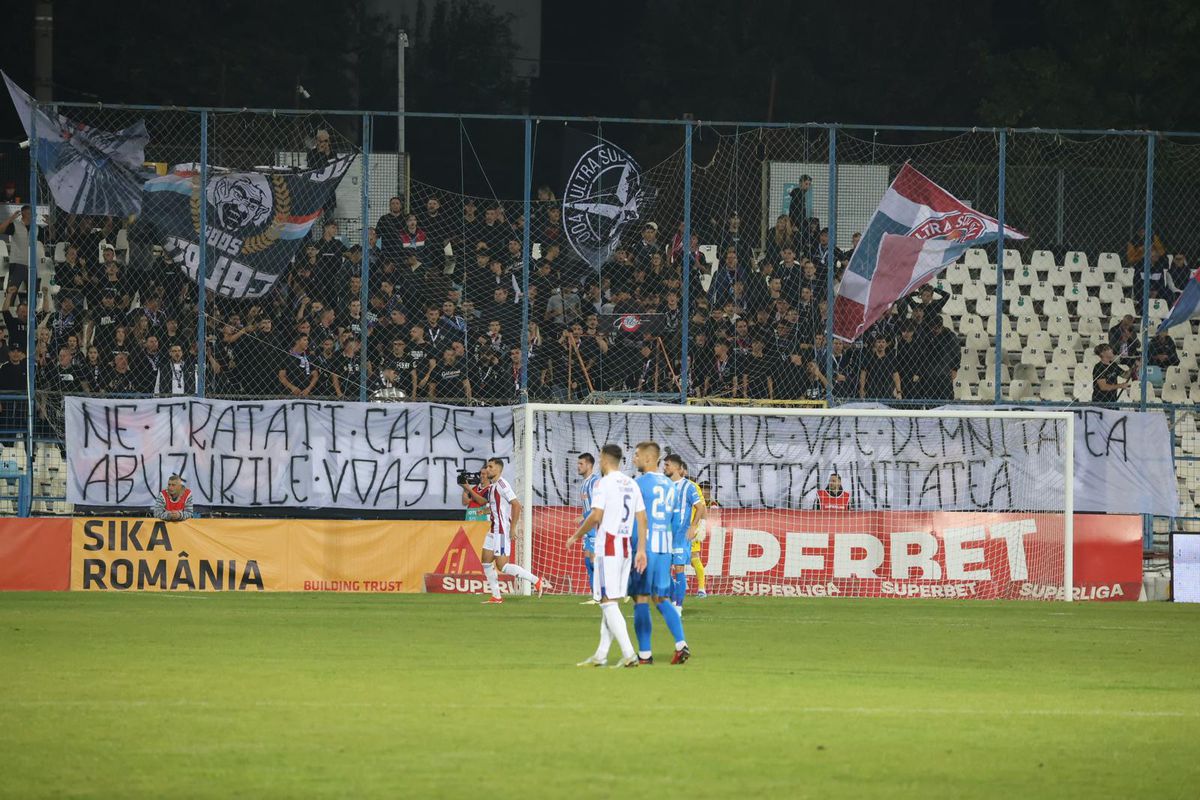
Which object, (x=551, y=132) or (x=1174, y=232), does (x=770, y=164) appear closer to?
(x=1174, y=232)

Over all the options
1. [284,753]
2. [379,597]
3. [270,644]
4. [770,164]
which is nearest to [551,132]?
[770,164]

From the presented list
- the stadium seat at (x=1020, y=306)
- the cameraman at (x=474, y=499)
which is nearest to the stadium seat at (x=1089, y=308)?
the stadium seat at (x=1020, y=306)

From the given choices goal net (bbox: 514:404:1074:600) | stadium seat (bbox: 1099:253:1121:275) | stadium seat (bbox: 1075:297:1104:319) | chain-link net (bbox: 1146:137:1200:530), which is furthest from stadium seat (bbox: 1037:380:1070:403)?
goal net (bbox: 514:404:1074:600)

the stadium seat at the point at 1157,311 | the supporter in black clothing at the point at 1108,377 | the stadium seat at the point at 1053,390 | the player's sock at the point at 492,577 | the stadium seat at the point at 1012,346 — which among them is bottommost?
the player's sock at the point at 492,577

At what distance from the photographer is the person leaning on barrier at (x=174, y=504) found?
81.1 feet

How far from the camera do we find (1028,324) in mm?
32000

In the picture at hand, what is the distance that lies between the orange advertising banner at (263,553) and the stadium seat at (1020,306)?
12.4 meters

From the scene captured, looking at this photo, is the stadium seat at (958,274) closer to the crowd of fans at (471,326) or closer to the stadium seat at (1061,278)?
the stadium seat at (1061,278)

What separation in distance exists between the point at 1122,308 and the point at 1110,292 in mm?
590

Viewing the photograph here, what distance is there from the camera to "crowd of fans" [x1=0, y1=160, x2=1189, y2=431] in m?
26.3

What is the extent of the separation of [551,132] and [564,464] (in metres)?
33.4

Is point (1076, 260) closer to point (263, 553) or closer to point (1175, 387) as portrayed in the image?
point (1175, 387)

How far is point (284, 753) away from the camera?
943 centimetres

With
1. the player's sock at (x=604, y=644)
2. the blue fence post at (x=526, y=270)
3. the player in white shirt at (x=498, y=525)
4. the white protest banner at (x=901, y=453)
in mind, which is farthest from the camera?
the white protest banner at (x=901, y=453)
